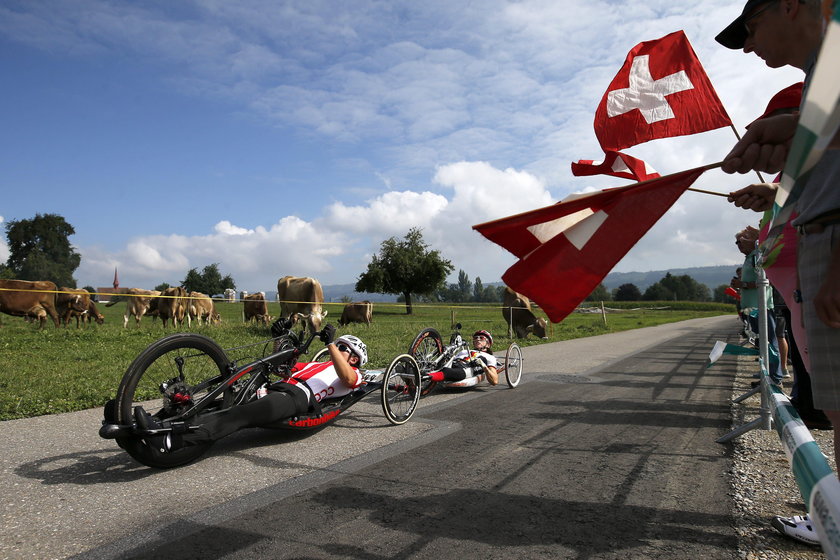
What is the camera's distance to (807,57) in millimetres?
1811

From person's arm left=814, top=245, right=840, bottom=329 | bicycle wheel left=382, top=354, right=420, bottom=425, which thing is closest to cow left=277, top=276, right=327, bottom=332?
bicycle wheel left=382, top=354, right=420, bottom=425

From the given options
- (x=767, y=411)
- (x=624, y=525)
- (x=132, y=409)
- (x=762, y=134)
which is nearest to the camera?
(x=762, y=134)

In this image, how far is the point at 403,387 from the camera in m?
5.99

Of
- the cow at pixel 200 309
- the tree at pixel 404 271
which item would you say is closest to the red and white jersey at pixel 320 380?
the cow at pixel 200 309

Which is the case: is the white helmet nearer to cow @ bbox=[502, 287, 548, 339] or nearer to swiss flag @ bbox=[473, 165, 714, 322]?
swiss flag @ bbox=[473, 165, 714, 322]

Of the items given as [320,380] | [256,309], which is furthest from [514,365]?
[256,309]

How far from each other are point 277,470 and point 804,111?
3962 millimetres

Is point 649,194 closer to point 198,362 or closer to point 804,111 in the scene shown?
point 804,111

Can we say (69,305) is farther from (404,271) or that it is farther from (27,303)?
(404,271)

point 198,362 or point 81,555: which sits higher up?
point 198,362

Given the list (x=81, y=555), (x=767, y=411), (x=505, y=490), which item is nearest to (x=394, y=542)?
(x=505, y=490)

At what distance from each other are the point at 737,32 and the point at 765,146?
2.05 ft

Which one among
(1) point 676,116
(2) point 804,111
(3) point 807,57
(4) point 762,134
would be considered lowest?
(2) point 804,111

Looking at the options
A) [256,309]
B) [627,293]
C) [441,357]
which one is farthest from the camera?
[627,293]
